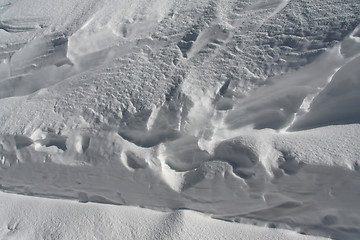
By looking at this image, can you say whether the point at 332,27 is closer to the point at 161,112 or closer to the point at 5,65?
the point at 161,112

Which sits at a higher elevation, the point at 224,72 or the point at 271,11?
the point at 271,11

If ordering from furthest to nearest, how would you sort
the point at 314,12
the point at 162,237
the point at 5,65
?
the point at 5,65 → the point at 314,12 → the point at 162,237

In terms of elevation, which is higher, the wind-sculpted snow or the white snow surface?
the wind-sculpted snow

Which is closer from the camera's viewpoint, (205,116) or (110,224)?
(110,224)

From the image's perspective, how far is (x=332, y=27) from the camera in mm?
1304

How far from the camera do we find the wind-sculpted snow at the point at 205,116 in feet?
3.60

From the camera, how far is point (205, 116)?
1247 millimetres

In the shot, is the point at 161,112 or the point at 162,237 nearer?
the point at 162,237

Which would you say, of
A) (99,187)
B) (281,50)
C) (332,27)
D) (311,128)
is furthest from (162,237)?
(332,27)

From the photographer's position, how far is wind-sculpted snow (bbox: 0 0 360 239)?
1098 millimetres

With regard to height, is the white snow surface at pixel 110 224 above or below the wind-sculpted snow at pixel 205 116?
below

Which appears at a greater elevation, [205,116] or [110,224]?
[205,116]

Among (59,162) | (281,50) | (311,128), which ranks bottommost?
(59,162)

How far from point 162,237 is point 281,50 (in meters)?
0.79
